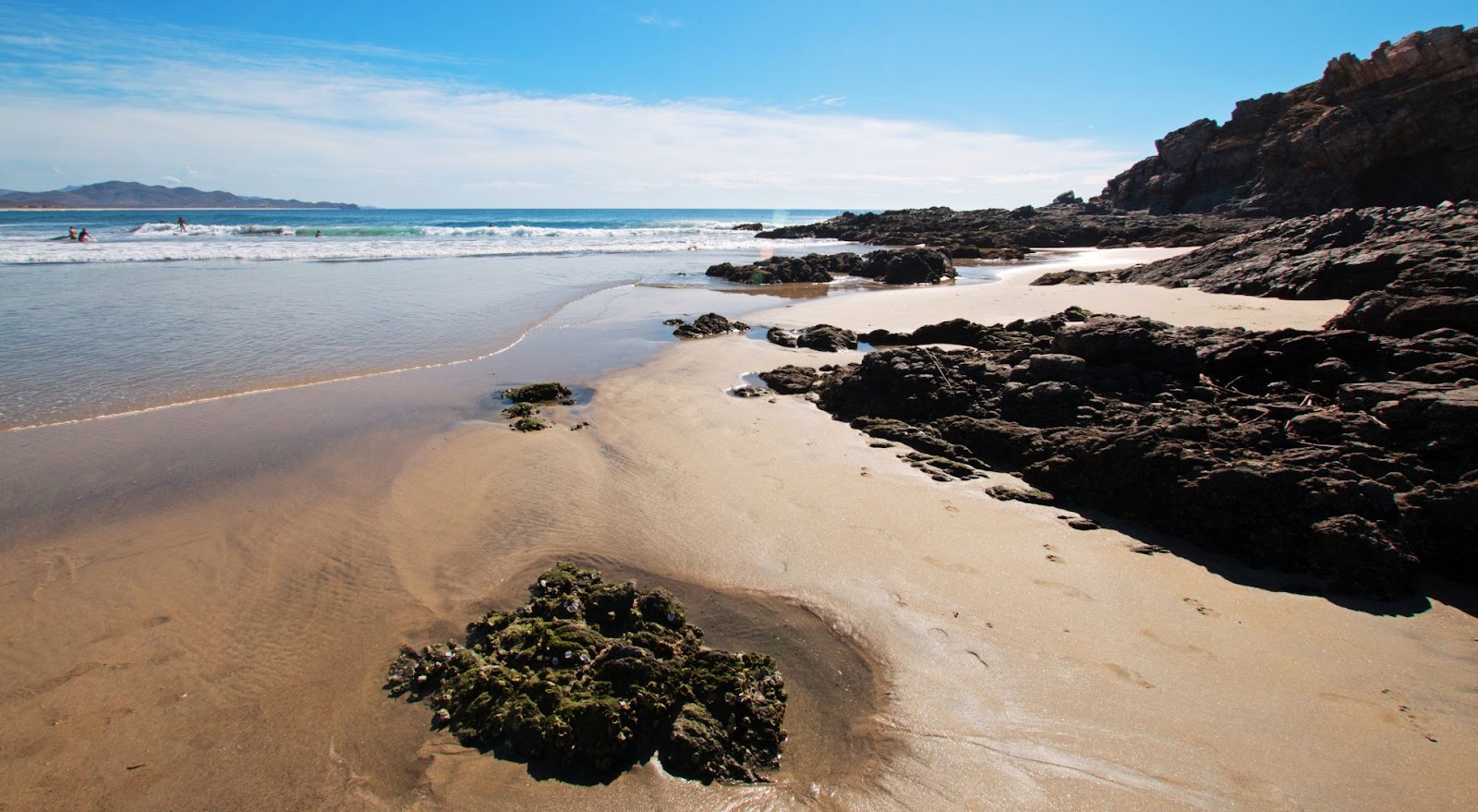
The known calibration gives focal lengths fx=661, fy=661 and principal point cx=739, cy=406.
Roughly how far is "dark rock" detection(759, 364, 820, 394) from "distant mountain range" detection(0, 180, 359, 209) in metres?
148

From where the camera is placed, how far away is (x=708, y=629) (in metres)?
4.01

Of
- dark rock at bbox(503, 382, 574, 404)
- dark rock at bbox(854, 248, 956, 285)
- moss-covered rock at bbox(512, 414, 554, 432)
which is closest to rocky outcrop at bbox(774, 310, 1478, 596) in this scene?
Result: moss-covered rock at bbox(512, 414, 554, 432)

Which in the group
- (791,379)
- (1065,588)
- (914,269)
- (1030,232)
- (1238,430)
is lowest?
(1065,588)

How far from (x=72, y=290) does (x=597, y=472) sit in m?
19.4

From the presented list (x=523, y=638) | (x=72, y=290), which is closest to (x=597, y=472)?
(x=523, y=638)

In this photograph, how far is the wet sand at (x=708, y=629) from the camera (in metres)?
2.91

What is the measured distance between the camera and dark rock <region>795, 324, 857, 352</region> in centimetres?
1177

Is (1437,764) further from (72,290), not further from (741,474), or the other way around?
(72,290)

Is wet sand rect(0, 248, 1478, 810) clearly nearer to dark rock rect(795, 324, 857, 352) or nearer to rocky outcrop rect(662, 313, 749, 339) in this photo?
dark rock rect(795, 324, 857, 352)

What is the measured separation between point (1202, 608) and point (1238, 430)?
6.64 ft

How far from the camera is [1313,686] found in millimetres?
3414

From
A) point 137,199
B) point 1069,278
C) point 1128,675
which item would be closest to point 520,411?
point 1128,675

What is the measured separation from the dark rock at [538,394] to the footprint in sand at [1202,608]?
705cm

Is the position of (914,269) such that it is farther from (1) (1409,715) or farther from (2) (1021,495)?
(1) (1409,715)
